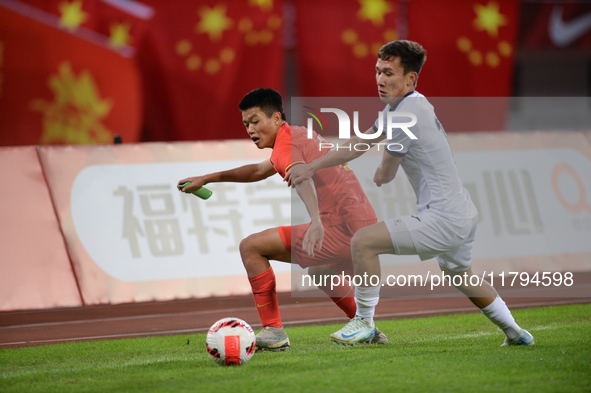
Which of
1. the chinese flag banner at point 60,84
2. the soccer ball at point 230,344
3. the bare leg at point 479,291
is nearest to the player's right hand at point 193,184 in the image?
the soccer ball at point 230,344

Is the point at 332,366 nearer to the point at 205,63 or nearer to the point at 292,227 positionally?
the point at 292,227

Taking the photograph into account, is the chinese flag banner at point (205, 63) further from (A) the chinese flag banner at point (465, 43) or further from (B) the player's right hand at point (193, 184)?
(B) the player's right hand at point (193, 184)

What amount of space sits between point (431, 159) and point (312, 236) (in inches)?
33.1

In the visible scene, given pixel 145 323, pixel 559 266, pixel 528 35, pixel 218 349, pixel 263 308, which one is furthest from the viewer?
pixel 528 35

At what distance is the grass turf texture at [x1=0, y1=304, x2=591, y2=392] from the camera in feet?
10.1

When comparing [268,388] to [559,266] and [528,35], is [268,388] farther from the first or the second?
[528,35]

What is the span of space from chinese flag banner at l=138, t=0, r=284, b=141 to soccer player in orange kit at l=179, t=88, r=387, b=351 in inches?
219

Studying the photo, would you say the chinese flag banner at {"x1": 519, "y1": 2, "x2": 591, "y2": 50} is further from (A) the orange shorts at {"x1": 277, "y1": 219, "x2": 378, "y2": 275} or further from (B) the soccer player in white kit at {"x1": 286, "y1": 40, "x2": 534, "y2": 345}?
(A) the orange shorts at {"x1": 277, "y1": 219, "x2": 378, "y2": 275}

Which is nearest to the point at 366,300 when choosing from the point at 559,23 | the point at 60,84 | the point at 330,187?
the point at 330,187

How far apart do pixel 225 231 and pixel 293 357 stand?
3670 millimetres

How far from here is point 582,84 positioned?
15539 mm

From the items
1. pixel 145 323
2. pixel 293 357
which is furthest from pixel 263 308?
pixel 145 323

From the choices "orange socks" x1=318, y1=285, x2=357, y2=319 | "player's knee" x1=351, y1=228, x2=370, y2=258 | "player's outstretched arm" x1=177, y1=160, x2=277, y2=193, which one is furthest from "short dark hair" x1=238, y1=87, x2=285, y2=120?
"orange socks" x1=318, y1=285, x2=357, y2=319

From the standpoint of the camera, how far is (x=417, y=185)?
386cm
